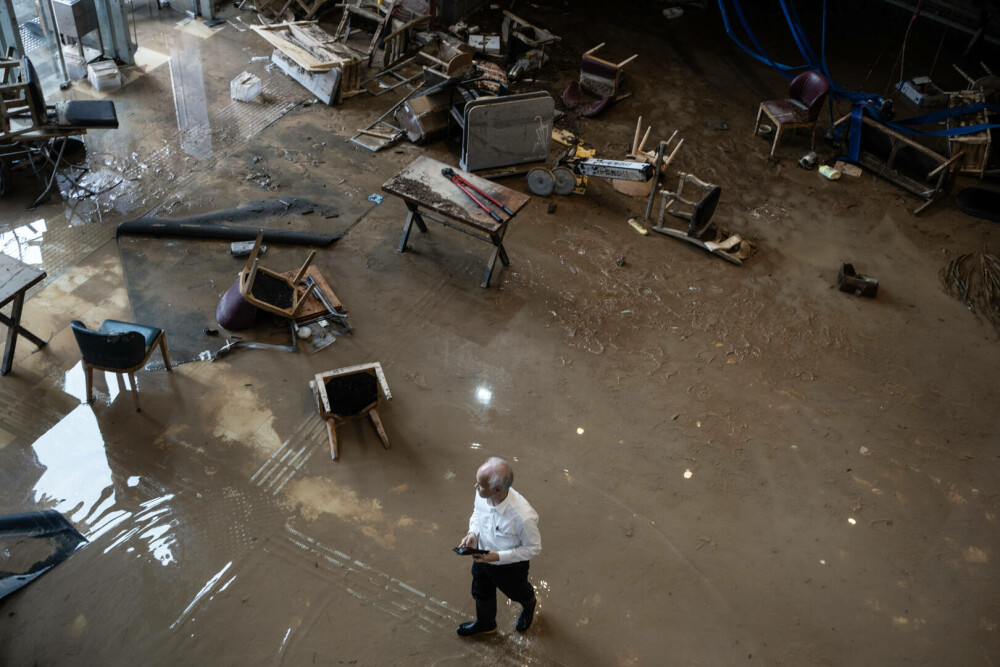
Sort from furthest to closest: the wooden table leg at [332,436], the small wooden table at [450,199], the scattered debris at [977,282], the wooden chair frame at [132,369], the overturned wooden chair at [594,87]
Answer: the overturned wooden chair at [594,87], the scattered debris at [977,282], the small wooden table at [450,199], the wooden table leg at [332,436], the wooden chair frame at [132,369]

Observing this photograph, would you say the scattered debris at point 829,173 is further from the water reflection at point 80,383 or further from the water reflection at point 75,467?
the water reflection at point 75,467

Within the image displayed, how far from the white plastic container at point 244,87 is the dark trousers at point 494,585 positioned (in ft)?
24.7

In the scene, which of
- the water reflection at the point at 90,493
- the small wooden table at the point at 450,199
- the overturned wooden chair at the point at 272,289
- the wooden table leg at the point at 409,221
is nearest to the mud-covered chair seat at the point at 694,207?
the small wooden table at the point at 450,199

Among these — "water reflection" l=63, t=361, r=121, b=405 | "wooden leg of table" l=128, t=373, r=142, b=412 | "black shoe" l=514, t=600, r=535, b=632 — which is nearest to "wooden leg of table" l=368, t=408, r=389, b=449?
"black shoe" l=514, t=600, r=535, b=632

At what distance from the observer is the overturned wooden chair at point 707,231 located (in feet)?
27.2

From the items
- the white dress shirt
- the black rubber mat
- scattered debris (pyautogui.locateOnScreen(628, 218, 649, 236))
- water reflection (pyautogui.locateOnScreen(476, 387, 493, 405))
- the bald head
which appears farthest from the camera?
scattered debris (pyautogui.locateOnScreen(628, 218, 649, 236))

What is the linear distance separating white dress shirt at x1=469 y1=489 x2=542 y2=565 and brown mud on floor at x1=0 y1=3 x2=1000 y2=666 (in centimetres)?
105

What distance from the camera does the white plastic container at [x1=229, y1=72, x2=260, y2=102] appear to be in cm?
997

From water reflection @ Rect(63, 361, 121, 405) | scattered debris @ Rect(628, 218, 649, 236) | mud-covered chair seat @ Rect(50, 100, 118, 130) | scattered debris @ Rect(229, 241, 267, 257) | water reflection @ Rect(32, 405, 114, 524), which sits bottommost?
water reflection @ Rect(32, 405, 114, 524)

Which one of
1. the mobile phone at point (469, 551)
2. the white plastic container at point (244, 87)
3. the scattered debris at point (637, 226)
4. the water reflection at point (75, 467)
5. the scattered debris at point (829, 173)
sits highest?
the mobile phone at point (469, 551)

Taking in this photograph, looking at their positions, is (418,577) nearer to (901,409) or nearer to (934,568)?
(934,568)

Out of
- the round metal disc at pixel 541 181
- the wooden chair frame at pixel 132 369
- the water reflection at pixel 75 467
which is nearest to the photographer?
the water reflection at pixel 75 467

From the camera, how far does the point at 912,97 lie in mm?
11492

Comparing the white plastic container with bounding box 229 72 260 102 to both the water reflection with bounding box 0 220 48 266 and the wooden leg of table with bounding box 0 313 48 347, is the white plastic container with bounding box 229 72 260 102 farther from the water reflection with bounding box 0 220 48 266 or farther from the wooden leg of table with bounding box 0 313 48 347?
the wooden leg of table with bounding box 0 313 48 347
